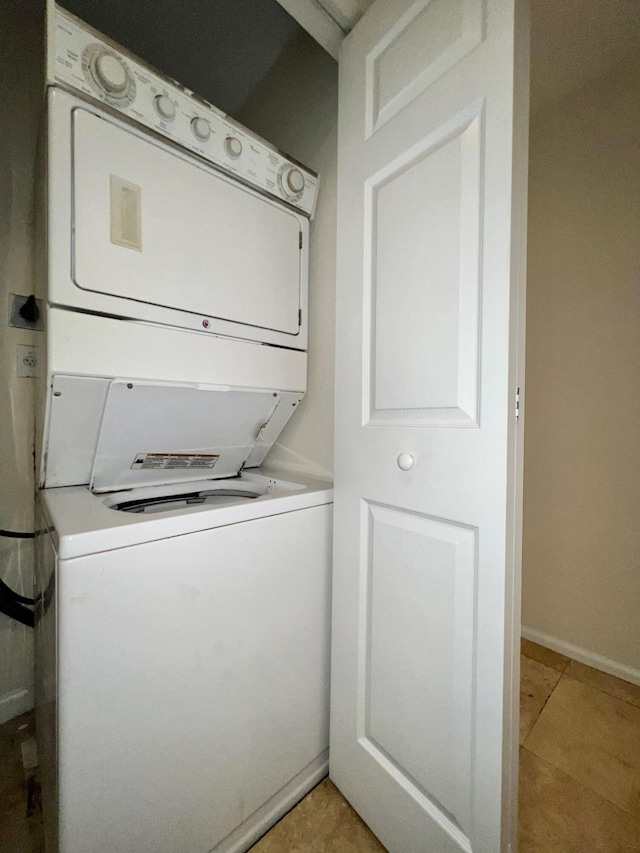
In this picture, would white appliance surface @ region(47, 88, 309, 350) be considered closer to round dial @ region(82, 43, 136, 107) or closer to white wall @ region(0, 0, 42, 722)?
round dial @ region(82, 43, 136, 107)

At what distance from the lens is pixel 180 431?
1.29 metres

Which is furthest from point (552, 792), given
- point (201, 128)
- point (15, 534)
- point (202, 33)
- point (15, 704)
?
point (202, 33)

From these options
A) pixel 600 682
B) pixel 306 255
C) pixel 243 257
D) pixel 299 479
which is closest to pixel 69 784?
pixel 299 479

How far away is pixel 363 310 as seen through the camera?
1.13 meters

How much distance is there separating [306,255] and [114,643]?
1.43 m

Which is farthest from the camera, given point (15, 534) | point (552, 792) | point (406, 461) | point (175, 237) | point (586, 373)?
point (586, 373)

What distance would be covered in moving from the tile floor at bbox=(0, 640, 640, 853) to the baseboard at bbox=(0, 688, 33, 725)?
0.10 feet

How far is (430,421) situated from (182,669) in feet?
2.97

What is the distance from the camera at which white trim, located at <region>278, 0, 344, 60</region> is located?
3.59 feet

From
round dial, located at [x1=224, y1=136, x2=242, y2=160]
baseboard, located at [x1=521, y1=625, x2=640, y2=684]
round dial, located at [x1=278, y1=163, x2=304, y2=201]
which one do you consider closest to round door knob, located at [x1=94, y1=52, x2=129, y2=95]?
round dial, located at [x1=224, y1=136, x2=242, y2=160]

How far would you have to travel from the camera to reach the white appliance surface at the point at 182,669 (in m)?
0.74

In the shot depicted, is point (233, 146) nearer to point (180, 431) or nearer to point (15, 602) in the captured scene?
point (180, 431)

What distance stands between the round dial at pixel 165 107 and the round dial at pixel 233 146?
0.17 m

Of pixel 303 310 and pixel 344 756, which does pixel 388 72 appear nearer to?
pixel 303 310
